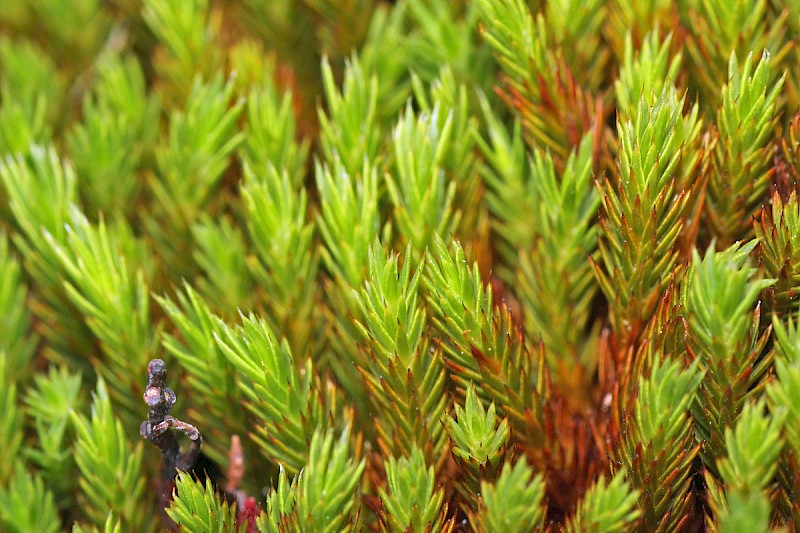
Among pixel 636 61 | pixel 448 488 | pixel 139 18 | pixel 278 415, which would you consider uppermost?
pixel 139 18

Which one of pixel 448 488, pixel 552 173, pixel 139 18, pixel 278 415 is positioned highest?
pixel 139 18

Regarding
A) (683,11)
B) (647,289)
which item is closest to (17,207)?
(647,289)

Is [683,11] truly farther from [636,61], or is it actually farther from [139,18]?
[139,18]

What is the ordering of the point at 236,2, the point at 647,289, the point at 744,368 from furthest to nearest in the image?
the point at 236,2 < the point at 647,289 < the point at 744,368

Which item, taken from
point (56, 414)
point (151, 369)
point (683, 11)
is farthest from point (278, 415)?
point (683, 11)

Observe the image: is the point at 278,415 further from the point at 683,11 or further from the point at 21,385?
the point at 683,11

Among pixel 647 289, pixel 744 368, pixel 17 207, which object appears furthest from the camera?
pixel 17 207

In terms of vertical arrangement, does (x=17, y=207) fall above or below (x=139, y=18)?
below

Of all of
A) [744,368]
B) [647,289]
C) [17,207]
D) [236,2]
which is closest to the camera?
[744,368]

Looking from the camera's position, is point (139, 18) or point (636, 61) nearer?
point (636, 61)
